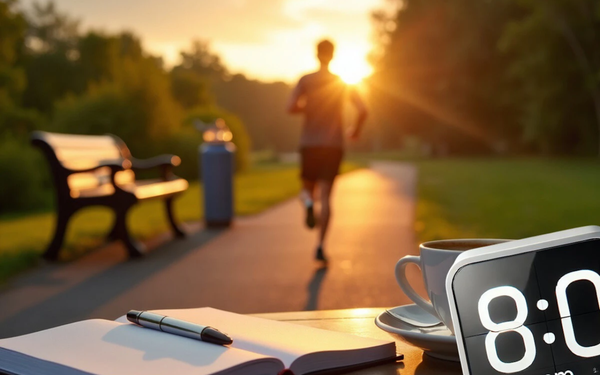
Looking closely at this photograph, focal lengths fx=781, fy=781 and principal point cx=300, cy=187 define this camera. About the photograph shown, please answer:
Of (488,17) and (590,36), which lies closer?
(590,36)

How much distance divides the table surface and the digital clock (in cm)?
29

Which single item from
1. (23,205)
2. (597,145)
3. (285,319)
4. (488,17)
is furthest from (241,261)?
(488,17)

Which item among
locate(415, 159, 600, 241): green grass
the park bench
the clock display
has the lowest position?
locate(415, 159, 600, 241): green grass

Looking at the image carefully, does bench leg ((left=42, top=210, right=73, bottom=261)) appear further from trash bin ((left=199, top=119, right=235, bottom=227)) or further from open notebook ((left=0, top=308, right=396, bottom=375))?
open notebook ((left=0, top=308, right=396, bottom=375))

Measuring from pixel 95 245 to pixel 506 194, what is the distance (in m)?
11.6

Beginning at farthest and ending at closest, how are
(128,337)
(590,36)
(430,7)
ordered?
(430,7) → (590,36) → (128,337)

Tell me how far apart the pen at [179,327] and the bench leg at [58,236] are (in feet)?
22.5

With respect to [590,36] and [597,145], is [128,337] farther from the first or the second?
[597,145]

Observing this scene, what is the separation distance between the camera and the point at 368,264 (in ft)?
24.8

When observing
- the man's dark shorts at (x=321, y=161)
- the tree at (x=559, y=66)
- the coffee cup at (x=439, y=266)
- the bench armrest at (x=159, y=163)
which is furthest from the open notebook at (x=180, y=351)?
the tree at (x=559, y=66)

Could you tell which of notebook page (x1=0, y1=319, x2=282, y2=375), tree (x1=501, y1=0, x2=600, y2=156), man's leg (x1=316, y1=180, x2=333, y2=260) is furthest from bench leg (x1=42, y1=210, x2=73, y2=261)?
tree (x1=501, y1=0, x2=600, y2=156)

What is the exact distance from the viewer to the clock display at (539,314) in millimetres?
1047

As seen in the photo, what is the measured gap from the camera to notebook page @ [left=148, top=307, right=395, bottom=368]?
4.00 ft

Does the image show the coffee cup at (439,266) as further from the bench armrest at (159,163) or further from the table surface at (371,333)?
the bench armrest at (159,163)
